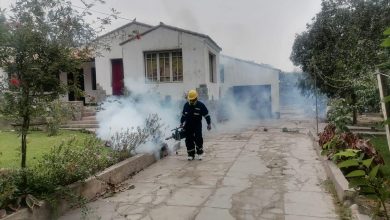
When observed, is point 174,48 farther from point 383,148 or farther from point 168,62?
point 383,148

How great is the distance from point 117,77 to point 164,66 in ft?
12.4

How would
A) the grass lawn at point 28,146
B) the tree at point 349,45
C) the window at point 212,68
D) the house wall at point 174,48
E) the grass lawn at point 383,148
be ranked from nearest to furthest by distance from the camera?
1. the grass lawn at point 383,148
2. the grass lawn at point 28,146
3. the tree at point 349,45
4. the house wall at point 174,48
5. the window at point 212,68

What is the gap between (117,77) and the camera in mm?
20141

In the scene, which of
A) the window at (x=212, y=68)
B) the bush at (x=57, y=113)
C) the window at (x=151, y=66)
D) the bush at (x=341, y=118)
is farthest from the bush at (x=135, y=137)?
the window at (x=212, y=68)

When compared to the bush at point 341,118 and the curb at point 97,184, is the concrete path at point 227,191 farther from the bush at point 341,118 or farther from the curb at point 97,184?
the bush at point 341,118

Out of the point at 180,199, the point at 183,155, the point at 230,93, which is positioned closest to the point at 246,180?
the point at 180,199

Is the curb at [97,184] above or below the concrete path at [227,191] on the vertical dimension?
above

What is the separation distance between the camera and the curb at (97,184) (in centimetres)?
477

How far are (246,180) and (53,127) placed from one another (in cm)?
383

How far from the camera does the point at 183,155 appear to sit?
33.9 feet

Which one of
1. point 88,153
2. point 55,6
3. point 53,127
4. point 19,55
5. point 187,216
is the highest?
point 55,6

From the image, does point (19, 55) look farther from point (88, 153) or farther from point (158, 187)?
point (158, 187)

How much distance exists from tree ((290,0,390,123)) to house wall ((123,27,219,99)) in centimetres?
512

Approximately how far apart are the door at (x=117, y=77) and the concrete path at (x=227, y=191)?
10.6 m
